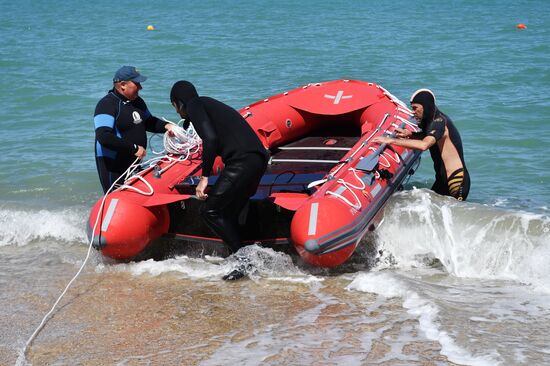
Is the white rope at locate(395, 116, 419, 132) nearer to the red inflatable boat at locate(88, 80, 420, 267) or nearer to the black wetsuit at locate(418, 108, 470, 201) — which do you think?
the red inflatable boat at locate(88, 80, 420, 267)

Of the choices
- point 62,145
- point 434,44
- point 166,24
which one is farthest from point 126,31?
point 62,145

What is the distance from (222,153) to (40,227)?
2.56 meters

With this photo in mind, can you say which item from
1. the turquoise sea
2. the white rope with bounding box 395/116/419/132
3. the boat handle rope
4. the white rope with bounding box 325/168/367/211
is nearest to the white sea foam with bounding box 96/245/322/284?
the turquoise sea

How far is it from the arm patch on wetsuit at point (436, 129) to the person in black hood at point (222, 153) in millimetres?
1396

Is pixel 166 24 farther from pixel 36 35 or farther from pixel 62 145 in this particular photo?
pixel 62 145

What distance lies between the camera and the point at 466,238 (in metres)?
6.23

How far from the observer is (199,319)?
484cm

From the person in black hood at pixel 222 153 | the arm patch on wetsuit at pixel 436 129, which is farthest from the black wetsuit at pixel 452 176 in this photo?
the person in black hood at pixel 222 153

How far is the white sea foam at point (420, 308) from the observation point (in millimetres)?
4211

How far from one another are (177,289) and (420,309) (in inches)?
61.3

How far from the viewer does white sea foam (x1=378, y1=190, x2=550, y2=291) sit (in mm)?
5852

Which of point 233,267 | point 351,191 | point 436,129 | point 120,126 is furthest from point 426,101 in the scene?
point 120,126

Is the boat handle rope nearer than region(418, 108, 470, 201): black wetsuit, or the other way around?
the boat handle rope

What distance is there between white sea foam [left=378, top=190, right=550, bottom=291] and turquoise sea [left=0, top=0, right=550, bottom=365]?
14mm
